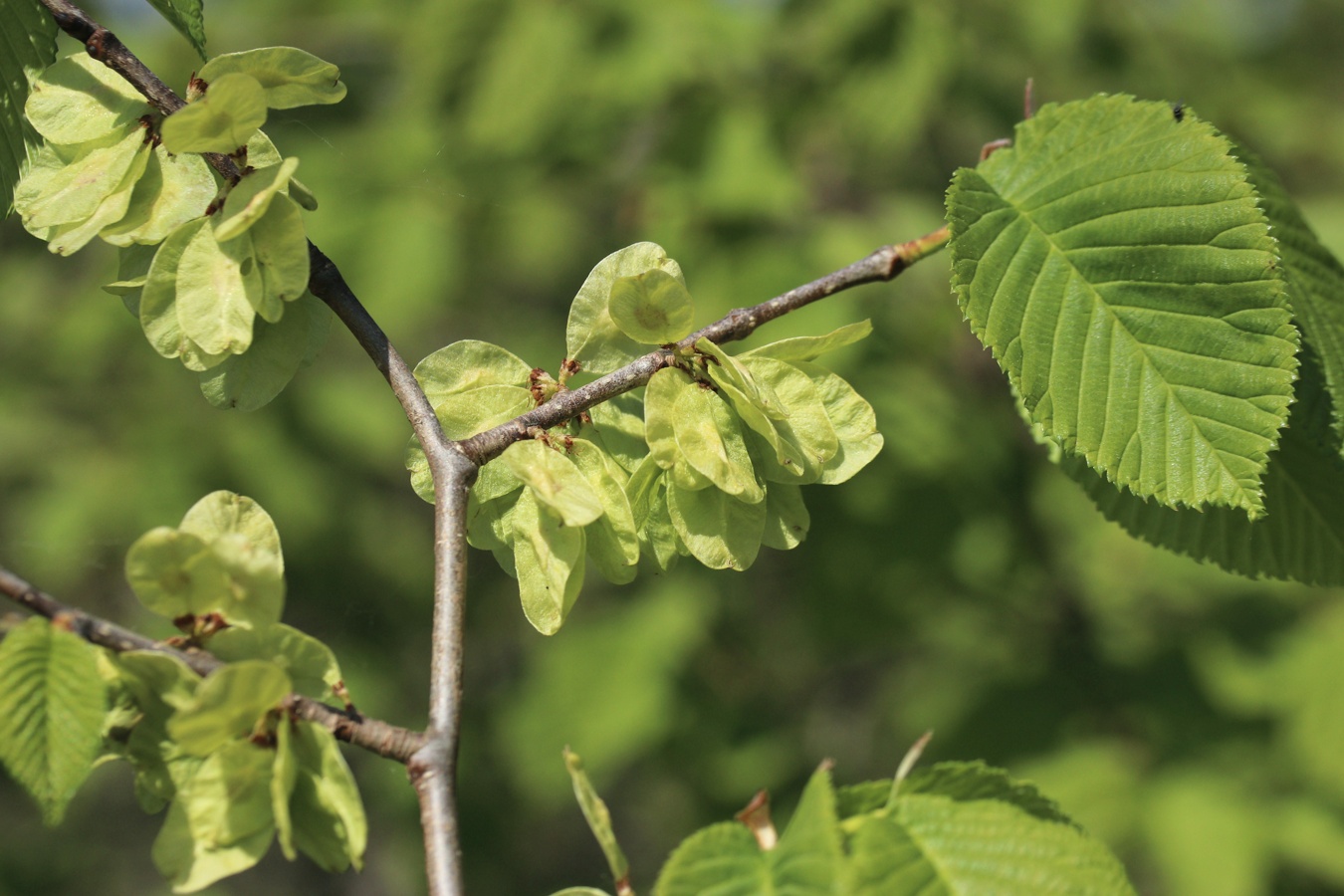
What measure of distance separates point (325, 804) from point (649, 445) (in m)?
0.47

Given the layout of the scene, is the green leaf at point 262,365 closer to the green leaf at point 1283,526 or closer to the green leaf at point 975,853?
the green leaf at point 975,853

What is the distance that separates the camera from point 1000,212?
1.35 metres

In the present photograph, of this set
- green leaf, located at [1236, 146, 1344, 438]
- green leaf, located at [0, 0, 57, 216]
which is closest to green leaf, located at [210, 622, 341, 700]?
green leaf, located at [0, 0, 57, 216]

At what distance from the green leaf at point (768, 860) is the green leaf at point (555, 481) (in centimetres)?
33

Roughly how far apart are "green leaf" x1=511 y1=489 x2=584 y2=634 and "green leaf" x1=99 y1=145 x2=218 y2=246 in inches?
18.7

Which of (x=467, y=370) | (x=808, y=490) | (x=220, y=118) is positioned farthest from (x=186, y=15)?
(x=808, y=490)

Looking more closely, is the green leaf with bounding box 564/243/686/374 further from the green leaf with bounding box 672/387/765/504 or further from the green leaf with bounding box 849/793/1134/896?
the green leaf with bounding box 849/793/1134/896

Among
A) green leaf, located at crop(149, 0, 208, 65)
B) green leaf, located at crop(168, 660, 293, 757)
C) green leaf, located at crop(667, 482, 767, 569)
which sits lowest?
green leaf, located at crop(168, 660, 293, 757)

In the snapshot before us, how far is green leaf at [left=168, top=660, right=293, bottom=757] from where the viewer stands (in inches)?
34.8

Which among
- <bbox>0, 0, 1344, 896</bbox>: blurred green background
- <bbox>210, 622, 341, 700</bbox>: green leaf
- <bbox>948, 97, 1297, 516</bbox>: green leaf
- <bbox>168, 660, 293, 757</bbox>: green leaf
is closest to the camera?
<bbox>168, 660, 293, 757</bbox>: green leaf

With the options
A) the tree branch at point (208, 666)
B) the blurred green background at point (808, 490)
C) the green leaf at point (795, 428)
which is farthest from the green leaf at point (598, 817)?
the blurred green background at point (808, 490)

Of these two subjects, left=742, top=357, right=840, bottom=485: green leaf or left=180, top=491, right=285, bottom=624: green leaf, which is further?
left=742, top=357, right=840, bottom=485: green leaf

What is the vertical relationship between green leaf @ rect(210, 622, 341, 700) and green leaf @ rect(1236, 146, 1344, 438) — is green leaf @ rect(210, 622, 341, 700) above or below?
below

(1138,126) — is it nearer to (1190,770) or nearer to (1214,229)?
(1214,229)
